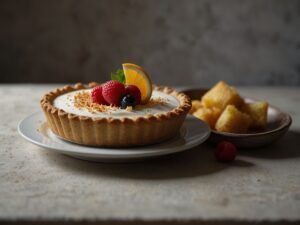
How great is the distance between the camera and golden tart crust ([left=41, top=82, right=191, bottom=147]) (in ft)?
4.70

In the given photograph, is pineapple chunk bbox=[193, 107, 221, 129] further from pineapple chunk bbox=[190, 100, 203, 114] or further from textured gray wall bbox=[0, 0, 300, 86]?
textured gray wall bbox=[0, 0, 300, 86]

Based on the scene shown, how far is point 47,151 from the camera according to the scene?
1.58m

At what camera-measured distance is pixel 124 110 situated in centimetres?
152

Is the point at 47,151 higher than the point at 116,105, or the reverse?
the point at 116,105

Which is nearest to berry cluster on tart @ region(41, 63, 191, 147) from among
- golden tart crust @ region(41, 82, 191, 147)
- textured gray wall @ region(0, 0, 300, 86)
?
golden tart crust @ region(41, 82, 191, 147)

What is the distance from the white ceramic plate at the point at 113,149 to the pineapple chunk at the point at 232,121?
2.4 inches

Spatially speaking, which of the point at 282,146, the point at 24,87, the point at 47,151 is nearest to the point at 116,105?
the point at 47,151

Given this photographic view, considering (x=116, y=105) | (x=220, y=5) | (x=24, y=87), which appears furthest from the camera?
(x=220, y=5)

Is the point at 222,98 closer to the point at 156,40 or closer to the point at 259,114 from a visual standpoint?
the point at 259,114

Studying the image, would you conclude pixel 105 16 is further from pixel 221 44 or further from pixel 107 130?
pixel 107 130

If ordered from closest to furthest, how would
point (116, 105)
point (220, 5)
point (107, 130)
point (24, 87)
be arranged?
point (107, 130) → point (116, 105) → point (24, 87) → point (220, 5)

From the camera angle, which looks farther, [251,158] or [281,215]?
[251,158]

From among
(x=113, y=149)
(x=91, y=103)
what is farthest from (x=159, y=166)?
(x=91, y=103)

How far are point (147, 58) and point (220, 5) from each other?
21.7 inches
